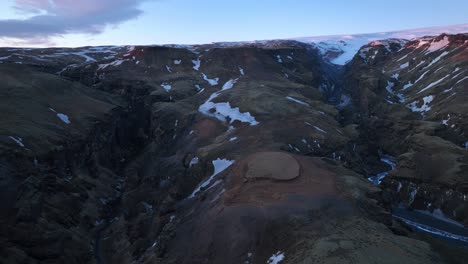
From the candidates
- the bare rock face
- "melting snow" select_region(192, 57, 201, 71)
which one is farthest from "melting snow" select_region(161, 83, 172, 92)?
the bare rock face

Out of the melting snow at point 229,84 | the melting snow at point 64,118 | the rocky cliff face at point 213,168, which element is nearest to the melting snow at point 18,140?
the rocky cliff face at point 213,168

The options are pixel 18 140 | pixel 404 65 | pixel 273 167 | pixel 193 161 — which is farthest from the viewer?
pixel 404 65

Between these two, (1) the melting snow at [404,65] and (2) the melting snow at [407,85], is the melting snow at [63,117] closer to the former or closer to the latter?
(2) the melting snow at [407,85]

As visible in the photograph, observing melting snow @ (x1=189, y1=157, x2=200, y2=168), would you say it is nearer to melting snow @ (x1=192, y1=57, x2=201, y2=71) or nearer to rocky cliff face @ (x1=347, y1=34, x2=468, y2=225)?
rocky cliff face @ (x1=347, y1=34, x2=468, y2=225)

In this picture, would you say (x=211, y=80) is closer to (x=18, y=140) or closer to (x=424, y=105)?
(x=424, y=105)

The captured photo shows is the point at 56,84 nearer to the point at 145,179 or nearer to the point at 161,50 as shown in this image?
the point at 145,179

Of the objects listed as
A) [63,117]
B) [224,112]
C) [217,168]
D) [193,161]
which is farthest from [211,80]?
[217,168]

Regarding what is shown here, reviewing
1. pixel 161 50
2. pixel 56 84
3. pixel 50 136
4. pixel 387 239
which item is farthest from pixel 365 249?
pixel 161 50
